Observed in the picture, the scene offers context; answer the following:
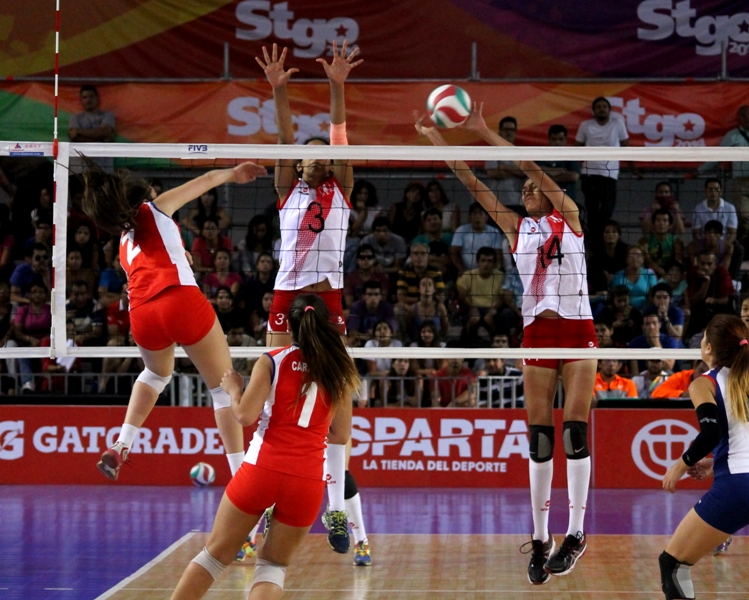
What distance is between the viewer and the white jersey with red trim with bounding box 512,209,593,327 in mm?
6809

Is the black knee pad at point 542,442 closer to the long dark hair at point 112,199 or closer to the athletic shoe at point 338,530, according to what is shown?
the athletic shoe at point 338,530

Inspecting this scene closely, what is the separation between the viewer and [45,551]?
7.57 m

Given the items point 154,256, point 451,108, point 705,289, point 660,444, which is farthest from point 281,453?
point 705,289

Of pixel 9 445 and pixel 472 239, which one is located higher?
pixel 472 239

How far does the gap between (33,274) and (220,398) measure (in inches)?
271

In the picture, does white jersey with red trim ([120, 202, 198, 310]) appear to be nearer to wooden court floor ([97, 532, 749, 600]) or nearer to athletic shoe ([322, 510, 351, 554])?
wooden court floor ([97, 532, 749, 600])

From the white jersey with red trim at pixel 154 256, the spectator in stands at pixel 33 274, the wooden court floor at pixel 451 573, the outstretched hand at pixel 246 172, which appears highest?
the outstretched hand at pixel 246 172

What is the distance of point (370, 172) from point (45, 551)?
759 centimetres

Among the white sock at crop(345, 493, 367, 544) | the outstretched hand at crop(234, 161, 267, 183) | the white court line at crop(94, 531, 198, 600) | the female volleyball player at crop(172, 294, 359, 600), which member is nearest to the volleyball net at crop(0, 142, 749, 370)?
the white court line at crop(94, 531, 198, 600)

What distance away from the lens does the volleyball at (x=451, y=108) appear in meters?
7.19

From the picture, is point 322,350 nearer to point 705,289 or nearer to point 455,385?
point 455,385

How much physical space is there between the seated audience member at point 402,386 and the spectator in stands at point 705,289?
10.3ft

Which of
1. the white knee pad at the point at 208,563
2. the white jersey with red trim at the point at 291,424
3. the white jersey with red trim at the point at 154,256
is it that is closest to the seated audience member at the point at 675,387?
the white jersey with red trim at the point at 154,256

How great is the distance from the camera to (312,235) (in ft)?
22.7
